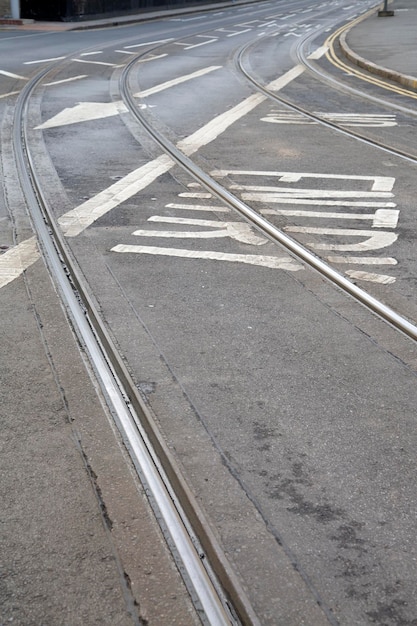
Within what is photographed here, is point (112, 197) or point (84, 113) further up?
point (112, 197)

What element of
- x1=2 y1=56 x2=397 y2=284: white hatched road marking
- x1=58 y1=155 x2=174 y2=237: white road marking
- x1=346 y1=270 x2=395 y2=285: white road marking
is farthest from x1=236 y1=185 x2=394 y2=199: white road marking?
x1=346 y1=270 x2=395 y2=285: white road marking

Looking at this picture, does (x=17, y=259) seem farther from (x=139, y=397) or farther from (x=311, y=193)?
(x=311, y=193)

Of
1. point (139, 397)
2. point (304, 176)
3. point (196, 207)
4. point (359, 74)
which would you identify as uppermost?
point (139, 397)

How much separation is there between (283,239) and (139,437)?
3708mm

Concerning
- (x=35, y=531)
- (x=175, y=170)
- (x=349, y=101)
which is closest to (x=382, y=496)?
(x=35, y=531)

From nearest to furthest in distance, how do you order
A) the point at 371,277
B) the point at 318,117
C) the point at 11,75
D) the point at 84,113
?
the point at 371,277 → the point at 318,117 → the point at 84,113 → the point at 11,75

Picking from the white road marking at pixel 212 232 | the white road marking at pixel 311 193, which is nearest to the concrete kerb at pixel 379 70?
the white road marking at pixel 311 193

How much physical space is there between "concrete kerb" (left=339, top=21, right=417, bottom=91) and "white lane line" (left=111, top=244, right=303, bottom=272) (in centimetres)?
1276

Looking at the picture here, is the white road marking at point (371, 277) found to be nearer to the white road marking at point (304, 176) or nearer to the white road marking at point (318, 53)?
the white road marking at point (304, 176)

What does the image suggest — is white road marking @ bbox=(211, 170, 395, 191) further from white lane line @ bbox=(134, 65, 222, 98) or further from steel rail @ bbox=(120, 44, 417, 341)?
white lane line @ bbox=(134, 65, 222, 98)

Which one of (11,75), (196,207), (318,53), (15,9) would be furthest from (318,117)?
(15,9)

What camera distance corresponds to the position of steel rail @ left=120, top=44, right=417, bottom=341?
6.01 m

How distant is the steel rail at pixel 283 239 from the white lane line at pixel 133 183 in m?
0.24

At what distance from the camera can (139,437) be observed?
440 centimetres
